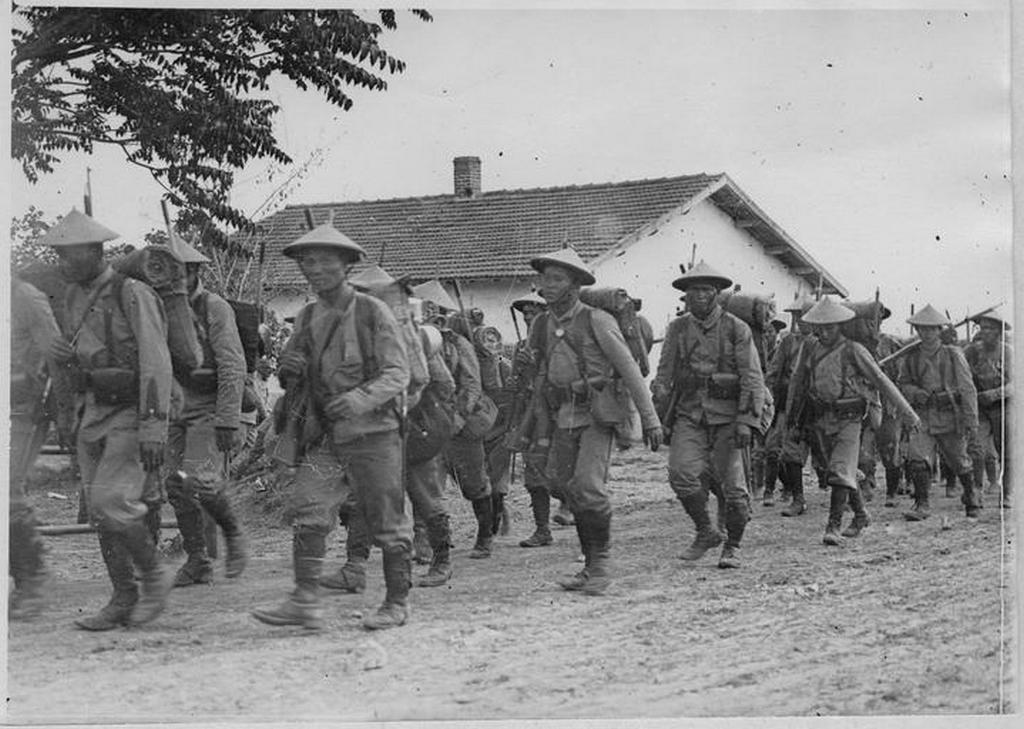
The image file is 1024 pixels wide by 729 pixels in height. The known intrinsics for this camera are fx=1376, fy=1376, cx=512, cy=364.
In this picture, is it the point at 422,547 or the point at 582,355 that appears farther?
the point at 422,547

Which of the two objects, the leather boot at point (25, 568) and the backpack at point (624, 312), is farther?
the backpack at point (624, 312)

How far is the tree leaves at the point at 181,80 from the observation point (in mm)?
7871

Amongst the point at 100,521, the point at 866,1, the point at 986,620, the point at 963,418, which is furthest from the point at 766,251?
the point at 100,521

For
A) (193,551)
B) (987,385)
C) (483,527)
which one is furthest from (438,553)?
(987,385)

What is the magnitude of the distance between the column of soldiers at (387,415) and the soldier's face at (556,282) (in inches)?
0.5

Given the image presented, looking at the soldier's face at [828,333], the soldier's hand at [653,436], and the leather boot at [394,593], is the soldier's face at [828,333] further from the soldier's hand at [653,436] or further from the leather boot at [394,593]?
the leather boot at [394,593]

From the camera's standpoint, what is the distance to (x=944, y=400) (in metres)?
12.1

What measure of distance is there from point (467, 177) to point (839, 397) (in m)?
3.25

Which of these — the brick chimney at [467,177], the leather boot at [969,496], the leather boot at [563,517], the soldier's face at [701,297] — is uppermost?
the brick chimney at [467,177]

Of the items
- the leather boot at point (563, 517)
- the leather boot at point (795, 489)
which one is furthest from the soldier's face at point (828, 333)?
the leather boot at point (563, 517)

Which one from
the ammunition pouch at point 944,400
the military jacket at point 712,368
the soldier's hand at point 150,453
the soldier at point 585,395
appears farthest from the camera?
the ammunition pouch at point 944,400

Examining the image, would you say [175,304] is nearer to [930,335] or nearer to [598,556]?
[598,556]

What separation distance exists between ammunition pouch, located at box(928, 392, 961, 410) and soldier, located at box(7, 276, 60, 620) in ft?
25.8

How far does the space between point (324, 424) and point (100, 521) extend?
1241mm
